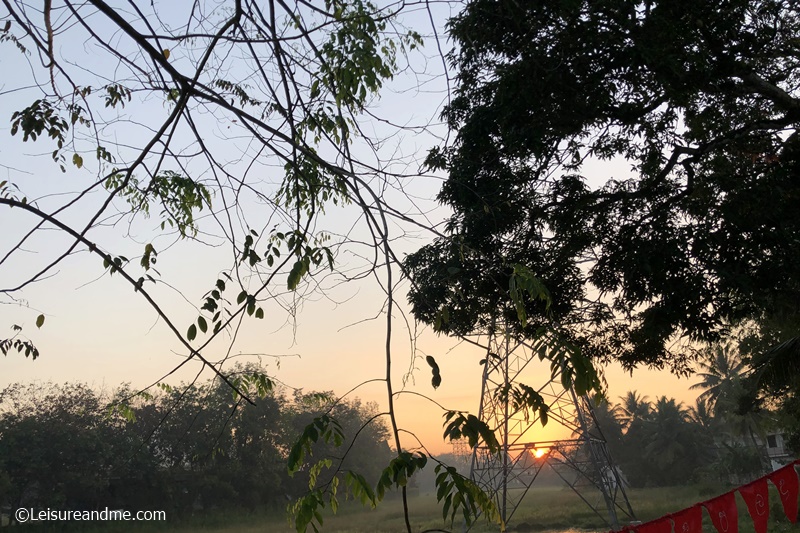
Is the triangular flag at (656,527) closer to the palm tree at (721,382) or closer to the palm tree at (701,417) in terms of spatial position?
the palm tree at (721,382)

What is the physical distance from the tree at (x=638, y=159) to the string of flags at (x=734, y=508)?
1084 mm

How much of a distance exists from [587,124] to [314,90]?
359 cm

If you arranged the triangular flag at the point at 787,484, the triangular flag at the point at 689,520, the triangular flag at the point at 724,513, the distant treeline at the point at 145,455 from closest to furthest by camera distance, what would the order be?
the triangular flag at the point at 689,520
the triangular flag at the point at 724,513
the triangular flag at the point at 787,484
the distant treeline at the point at 145,455

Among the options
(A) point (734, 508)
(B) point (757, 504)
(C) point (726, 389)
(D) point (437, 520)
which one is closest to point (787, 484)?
(B) point (757, 504)

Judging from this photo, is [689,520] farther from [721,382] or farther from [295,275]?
[721,382]

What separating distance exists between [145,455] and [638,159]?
18494 mm

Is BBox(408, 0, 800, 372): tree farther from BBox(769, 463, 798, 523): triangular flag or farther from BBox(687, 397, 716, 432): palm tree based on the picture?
BBox(687, 397, 716, 432): palm tree

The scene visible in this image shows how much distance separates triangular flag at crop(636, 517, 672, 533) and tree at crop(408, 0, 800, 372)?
1485 millimetres

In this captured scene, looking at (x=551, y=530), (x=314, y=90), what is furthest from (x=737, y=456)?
(x=314, y=90)

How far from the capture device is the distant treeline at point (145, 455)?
61.1 ft

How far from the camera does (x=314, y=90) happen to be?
1.97 metres

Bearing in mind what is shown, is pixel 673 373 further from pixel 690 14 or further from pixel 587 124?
pixel 690 14

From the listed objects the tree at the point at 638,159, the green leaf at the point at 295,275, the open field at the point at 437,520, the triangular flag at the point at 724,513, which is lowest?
the open field at the point at 437,520

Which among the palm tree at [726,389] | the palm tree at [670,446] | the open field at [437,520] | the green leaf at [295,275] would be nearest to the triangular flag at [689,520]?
the green leaf at [295,275]
